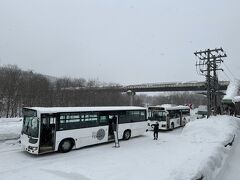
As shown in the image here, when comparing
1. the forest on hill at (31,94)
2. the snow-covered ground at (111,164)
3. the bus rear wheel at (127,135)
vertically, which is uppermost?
the forest on hill at (31,94)

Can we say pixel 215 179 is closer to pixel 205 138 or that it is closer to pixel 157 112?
pixel 205 138

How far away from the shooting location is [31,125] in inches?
531

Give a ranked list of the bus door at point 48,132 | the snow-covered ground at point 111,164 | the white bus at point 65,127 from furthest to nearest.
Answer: the bus door at point 48,132 < the white bus at point 65,127 < the snow-covered ground at point 111,164

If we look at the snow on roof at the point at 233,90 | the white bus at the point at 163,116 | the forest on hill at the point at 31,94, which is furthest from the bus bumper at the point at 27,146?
the snow on roof at the point at 233,90

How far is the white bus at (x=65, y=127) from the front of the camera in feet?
43.3

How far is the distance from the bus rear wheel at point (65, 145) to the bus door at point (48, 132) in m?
0.65

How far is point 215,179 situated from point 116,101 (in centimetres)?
5432

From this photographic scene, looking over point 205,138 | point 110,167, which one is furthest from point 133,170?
point 205,138

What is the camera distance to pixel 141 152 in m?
14.3

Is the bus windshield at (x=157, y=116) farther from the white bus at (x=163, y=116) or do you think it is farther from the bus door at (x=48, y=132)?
the bus door at (x=48, y=132)

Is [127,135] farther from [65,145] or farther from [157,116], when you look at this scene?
[157,116]

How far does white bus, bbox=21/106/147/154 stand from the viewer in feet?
43.3

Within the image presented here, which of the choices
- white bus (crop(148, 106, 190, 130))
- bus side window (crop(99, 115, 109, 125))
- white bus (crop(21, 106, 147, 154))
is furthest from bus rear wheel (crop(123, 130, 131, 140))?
white bus (crop(148, 106, 190, 130))

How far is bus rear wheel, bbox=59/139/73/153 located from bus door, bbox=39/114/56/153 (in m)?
0.65
